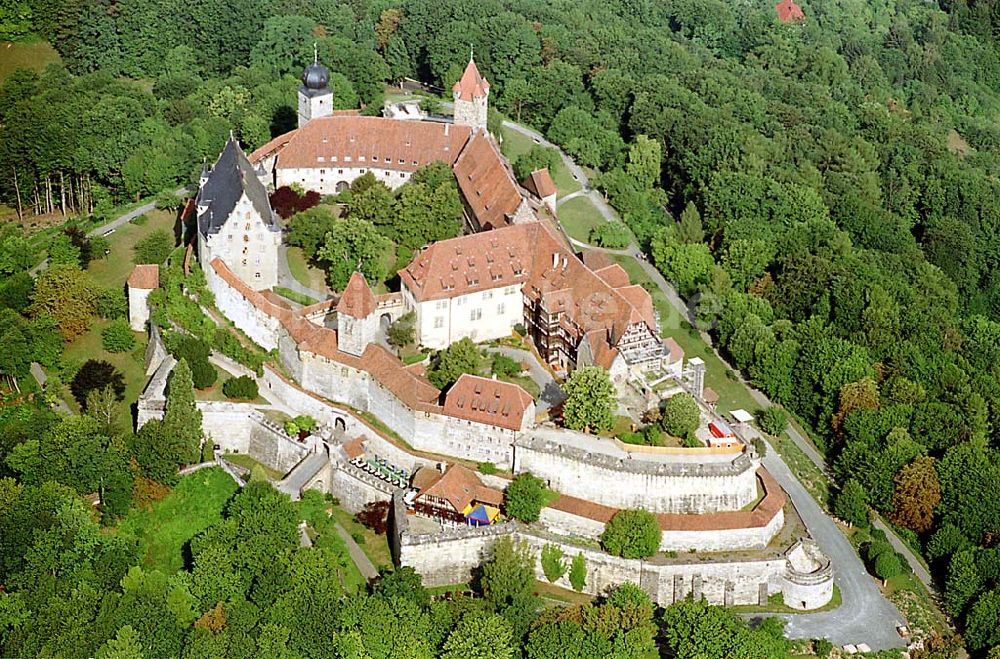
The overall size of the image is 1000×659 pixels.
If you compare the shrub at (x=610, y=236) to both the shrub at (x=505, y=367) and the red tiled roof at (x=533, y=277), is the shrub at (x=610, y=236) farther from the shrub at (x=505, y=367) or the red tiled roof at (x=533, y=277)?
the shrub at (x=505, y=367)

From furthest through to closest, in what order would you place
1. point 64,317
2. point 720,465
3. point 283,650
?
point 64,317 < point 720,465 < point 283,650

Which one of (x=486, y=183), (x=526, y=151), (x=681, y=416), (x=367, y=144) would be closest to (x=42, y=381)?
(x=367, y=144)

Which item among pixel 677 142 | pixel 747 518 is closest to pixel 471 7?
pixel 677 142

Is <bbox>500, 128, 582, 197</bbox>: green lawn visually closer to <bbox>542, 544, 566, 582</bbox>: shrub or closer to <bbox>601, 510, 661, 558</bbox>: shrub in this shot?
<bbox>601, 510, 661, 558</bbox>: shrub

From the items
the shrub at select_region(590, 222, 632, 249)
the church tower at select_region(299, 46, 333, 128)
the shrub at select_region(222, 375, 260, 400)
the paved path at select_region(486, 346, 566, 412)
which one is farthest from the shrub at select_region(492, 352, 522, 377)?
the church tower at select_region(299, 46, 333, 128)

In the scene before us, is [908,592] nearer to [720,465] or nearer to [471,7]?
[720,465]
